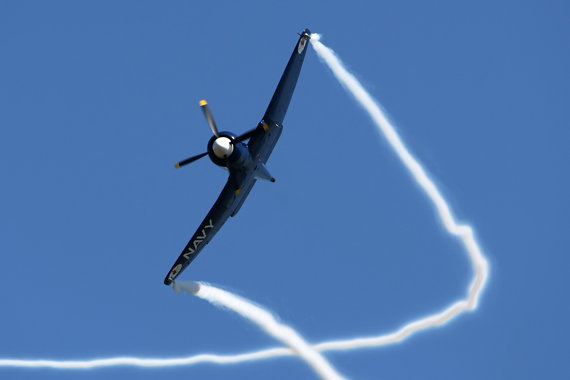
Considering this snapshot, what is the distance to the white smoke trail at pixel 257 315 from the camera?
1726 inches

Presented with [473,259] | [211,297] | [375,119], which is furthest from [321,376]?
[375,119]

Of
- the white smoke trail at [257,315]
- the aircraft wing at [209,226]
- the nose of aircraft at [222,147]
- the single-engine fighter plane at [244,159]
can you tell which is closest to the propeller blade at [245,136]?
the single-engine fighter plane at [244,159]

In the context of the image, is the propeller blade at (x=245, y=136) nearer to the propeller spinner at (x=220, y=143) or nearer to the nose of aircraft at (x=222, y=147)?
the propeller spinner at (x=220, y=143)

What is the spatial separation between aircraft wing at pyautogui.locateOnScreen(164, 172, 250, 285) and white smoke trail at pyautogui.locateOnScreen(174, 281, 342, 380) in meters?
1.18

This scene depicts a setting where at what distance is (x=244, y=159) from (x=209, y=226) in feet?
18.3

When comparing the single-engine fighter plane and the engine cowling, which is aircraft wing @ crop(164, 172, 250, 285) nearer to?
the single-engine fighter plane

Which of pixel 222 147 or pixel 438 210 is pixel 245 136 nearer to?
pixel 222 147

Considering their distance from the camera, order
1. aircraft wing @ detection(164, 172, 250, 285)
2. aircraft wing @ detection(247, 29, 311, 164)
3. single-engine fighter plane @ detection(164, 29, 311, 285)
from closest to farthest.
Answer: single-engine fighter plane @ detection(164, 29, 311, 285) → aircraft wing @ detection(247, 29, 311, 164) → aircraft wing @ detection(164, 172, 250, 285)

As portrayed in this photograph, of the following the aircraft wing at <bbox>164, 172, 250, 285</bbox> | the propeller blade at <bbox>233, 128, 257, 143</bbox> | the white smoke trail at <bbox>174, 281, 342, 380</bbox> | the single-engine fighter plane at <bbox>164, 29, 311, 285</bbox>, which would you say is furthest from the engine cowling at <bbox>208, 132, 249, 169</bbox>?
the white smoke trail at <bbox>174, 281, 342, 380</bbox>

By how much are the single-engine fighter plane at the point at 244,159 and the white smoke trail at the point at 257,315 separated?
2112 millimetres

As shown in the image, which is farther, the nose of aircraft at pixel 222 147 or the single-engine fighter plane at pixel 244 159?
the single-engine fighter plane at pixel 244 159

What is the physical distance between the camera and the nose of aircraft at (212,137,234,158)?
121 feet

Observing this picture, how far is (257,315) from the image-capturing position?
147 ft

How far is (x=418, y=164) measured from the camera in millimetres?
46250
